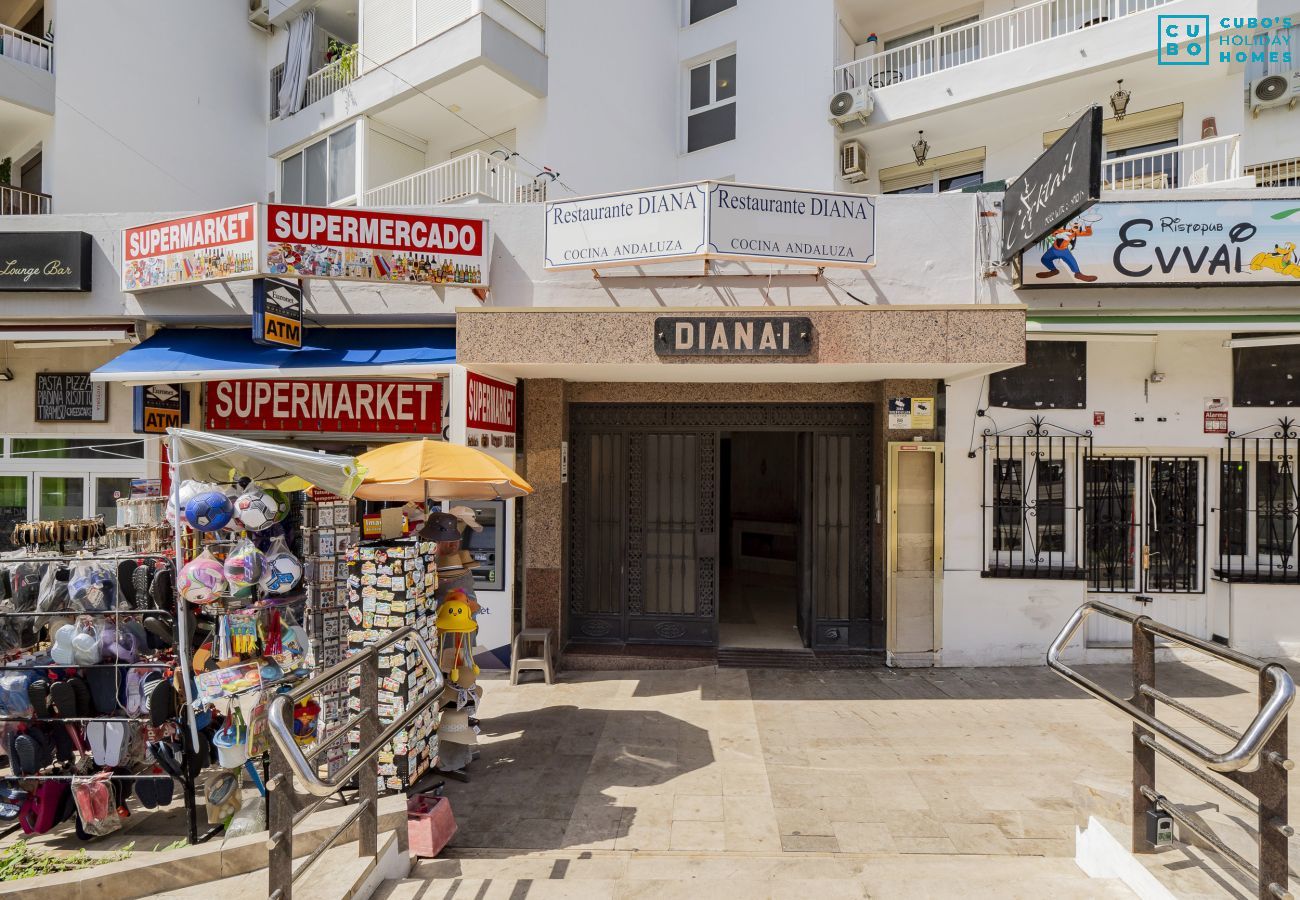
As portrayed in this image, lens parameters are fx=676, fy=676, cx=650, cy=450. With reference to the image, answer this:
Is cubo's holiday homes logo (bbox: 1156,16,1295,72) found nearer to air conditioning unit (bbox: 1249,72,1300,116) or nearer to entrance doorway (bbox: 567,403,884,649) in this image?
air conditioning unit (bbox: 1249,72,1300,116)

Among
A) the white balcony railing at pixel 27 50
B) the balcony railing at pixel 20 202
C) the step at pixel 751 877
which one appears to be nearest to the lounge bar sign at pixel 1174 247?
the step at pixel 751 877

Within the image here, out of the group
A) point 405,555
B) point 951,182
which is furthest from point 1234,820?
point 951,182

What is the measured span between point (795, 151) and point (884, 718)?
11.8 metres

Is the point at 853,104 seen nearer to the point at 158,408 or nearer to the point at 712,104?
the point at 712,104

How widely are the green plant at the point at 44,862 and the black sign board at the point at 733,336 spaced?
5455mm

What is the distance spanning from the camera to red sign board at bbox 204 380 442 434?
863 centimetres

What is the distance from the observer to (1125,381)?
8094 mm

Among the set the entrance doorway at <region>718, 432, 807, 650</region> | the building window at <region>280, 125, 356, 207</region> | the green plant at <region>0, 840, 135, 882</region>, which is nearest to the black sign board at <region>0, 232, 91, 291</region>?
the building window at <region>280, 125, 356, 207</region>

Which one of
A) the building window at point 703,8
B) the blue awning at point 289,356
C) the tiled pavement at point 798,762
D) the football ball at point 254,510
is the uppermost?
the building window at point 703,8

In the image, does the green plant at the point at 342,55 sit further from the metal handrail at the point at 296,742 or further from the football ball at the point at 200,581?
the metal handrail at the point at 296,742

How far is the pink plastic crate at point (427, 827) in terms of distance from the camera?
3.99m

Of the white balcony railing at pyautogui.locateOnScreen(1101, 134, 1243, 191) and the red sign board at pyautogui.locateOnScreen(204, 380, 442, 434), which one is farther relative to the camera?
the red sign board at pyautogui.locateOnScreen(204, 380, 442, 434)

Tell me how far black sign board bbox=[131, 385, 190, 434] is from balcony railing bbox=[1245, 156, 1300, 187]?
59.1 feet

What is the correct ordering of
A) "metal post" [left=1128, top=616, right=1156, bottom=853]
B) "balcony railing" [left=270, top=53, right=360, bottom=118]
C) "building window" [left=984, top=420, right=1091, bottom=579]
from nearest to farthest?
1. "metal post" [left=1128, top=616, right=1156, bottom=853]
2. "building window" [left=984, top=420, right=1091, bottom=579]
3. "balcony railing" [left=270, top=53, right=360, bottom=118]
